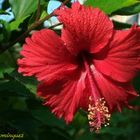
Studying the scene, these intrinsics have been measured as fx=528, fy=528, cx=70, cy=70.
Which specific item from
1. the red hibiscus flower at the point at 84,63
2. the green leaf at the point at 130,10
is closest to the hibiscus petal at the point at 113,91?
the red hibiscus flower at the point at 84,63


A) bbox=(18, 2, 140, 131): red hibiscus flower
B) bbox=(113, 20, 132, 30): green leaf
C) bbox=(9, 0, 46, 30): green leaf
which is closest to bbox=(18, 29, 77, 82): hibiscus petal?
bbox=(18, 2, 140, 131): red hibiscus flower

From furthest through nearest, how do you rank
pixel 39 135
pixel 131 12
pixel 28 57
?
pixel 39 135, pixel 131 12, pixel 28 57

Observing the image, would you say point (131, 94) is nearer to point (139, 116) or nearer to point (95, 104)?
point (95, 104)

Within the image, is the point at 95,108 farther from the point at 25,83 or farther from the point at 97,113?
the point at 25,83

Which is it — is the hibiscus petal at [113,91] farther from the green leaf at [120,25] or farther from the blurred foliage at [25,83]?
the green leaf at [120,25]

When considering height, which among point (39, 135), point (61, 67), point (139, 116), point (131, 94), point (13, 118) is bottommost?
point (139, 116)

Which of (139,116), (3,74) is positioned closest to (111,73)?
(3,74)

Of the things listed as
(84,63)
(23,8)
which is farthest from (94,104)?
(23,8)
